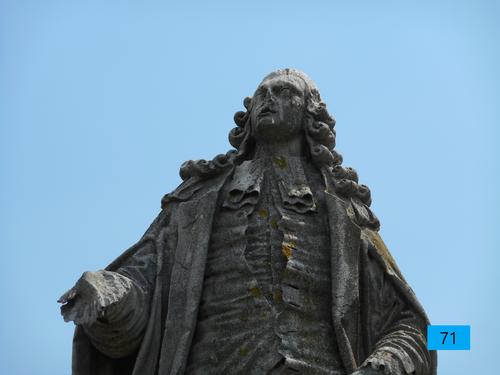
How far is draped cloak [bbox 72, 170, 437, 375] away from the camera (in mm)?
15648

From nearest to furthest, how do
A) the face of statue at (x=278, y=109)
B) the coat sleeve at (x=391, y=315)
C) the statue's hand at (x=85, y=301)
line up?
the statue's hand at (x=85, y=301), the coat sleeve at (x=391, y=315), the face of statue at (x=278, y=109)

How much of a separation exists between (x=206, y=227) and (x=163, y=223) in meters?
0.73

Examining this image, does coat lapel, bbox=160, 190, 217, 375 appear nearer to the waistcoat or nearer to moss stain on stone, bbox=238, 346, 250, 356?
the waistcoat

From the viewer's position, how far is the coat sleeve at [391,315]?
51.0 ft

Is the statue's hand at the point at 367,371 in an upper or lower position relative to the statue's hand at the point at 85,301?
lower

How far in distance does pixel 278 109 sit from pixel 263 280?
2.04 metres

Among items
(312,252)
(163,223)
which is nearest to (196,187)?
Answer: (163,223)

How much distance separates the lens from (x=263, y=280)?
15.8 meters

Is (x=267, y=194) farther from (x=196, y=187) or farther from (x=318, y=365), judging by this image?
(x=318, y=365)

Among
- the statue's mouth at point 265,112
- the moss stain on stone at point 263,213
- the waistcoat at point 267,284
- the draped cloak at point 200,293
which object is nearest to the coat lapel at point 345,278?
the draped cloak at point 200,293

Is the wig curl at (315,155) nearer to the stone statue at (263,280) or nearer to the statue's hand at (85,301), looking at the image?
the stone statue at (263,280)

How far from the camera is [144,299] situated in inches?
630

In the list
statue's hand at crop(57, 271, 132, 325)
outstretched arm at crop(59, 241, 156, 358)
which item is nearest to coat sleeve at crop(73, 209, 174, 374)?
outstretched arm at crop(59, 241, 156, 358)

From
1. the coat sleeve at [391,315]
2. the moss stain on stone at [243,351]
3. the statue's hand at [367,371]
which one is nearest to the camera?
the statue's hand at [367,371]
